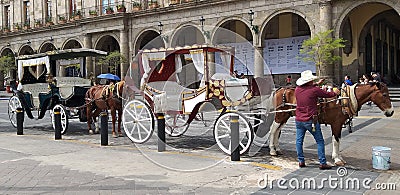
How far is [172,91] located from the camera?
9.46m

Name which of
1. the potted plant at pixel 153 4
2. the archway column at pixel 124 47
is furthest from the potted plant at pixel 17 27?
the potted plant at pixel 153 4

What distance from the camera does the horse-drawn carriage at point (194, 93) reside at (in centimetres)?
816

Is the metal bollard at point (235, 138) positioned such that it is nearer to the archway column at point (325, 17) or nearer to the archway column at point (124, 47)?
the archway column at point (325, 17)

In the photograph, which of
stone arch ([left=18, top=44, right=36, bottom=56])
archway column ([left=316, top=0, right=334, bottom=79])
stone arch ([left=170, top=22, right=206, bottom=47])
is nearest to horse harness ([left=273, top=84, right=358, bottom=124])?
archway column ([left=316, top=0, right=334, bottom=79])

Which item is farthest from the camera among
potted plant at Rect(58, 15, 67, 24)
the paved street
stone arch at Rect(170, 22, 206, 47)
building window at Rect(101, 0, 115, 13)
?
potted plant at Rect(58, 15, 67, 24)

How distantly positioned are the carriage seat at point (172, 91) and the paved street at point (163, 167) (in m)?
0.98

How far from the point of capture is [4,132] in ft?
41.5

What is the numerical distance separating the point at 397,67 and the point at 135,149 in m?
33.0

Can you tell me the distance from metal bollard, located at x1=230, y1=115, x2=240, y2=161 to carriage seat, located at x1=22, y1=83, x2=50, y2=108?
23.0 feet

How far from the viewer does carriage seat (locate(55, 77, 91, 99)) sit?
12.1m

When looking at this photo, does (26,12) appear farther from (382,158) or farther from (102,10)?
(382,158)

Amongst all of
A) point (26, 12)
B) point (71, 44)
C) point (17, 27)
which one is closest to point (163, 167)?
point (71, 44)

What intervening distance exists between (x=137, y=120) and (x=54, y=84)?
4.14 m

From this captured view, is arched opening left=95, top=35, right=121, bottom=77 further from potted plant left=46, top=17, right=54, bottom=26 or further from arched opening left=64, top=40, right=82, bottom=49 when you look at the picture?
potted plant left=46, top=17, right=54, bottom=26
